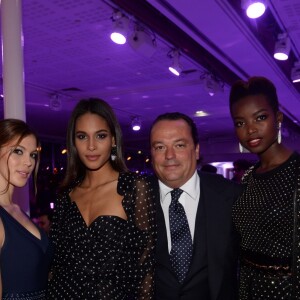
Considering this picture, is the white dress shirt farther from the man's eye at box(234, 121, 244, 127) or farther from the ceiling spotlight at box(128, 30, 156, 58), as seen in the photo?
the ceiling spotlight at box(128, 30, 156, 58)

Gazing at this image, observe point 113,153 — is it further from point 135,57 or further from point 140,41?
point 135,57

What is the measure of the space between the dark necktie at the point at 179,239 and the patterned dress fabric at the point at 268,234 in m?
0.30

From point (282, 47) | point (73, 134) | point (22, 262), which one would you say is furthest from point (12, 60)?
point (282, 47)

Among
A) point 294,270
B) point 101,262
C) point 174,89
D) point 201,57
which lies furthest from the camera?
point 174,89

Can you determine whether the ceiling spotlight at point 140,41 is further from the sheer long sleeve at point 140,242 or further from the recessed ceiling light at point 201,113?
the recessed ceiling light at point 201,113

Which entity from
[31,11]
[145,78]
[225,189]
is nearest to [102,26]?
[31,11]

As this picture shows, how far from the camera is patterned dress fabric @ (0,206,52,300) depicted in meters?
1.94

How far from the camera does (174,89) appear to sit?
7.07 meters

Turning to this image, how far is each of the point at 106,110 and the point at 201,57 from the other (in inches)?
134

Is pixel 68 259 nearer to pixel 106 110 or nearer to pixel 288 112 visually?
pixel 106 110

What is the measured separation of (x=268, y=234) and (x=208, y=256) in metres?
0.32

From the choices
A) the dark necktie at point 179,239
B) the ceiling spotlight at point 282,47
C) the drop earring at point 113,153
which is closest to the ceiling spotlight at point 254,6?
the ceiling spotlight at point 282,47

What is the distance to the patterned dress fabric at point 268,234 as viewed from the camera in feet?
6.33

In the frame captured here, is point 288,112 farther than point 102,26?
Yes
